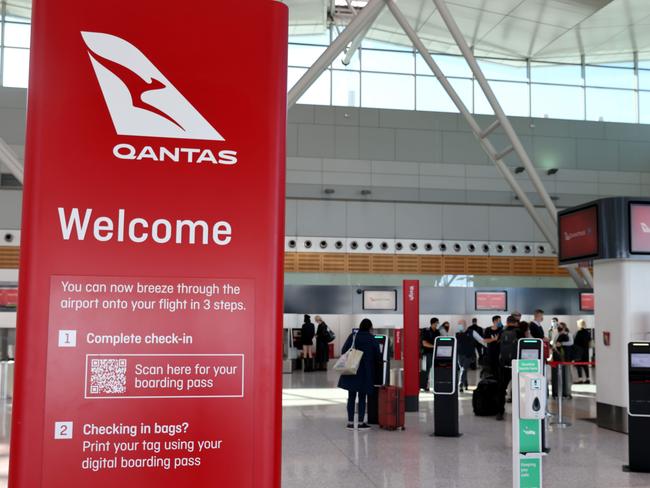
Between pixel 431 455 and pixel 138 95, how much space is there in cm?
689

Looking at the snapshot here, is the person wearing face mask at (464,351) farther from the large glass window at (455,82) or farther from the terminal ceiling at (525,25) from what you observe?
the large glass window at (455,82)

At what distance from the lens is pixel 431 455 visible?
8031 mm

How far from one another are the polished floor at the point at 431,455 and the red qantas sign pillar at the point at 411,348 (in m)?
0.34

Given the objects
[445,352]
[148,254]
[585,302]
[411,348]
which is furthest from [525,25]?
[148,254]

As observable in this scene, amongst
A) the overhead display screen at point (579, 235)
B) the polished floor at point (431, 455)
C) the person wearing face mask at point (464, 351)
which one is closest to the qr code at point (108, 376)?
the polished floor at point (431, 455)

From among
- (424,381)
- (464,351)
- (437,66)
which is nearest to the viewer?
(437,66)

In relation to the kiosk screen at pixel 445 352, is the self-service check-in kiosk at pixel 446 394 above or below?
below

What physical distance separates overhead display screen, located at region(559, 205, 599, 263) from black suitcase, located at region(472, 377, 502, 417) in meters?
2.36

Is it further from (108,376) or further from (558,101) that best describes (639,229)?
(558,101)

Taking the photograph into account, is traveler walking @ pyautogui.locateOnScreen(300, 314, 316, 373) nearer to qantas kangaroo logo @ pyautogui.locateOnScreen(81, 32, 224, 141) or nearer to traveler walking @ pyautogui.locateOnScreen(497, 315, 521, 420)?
traveler walking @ pyautogui.locateOnScreen(497, 315, 521, 420)

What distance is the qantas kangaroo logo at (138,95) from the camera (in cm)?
199

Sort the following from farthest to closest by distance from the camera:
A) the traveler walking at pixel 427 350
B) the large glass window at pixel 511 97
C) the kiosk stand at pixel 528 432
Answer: the large glass window at pixel 511 97 < the traveler walking at pixel 427 350 < the kiosk stand at pixel 528 432

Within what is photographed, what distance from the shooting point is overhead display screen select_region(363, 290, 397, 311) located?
69.7 feet

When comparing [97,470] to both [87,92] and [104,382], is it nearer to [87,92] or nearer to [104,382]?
[104,382]
